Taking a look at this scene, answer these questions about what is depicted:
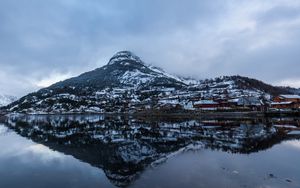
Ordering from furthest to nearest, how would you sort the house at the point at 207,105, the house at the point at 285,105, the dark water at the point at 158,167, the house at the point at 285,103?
1. the house at the point at 207,105
2. the house at the point at 285,103
3. the house at the point at 285,105
4. the dark water at the point at 158,167

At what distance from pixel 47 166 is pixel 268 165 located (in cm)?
1844

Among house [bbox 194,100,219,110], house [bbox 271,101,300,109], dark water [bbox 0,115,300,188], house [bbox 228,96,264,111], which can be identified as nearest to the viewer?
dark water [bbox 0,115,300,188]

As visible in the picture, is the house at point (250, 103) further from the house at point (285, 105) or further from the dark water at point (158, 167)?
the dark water at point (158, 167)

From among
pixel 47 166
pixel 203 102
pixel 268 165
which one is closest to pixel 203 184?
pixel 268 165

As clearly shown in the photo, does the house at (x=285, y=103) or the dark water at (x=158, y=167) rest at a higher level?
the house at (x=285, y=103)

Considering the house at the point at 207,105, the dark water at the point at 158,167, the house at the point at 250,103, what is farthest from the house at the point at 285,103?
the dark water at the point at 158,167

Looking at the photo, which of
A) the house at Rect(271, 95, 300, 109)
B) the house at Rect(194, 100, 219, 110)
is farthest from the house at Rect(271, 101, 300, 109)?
the house at Rect(194, 100, 219, 110)

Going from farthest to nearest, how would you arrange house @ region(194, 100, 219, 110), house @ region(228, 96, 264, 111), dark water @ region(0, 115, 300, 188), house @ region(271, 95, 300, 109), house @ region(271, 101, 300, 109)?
house @ region(194, 100, 219, 110)
house @ region(228, 96, 264, 111)
house @ region(271, 95, 300, 109)
house @ region(271, 101, 300, 109)
dark water @ region(0, 115, 300, 188)

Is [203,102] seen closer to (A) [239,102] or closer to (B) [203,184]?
(A) [239,102]

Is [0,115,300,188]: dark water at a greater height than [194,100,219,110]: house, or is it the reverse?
[194,100,219,110]: house

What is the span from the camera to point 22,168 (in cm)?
2377

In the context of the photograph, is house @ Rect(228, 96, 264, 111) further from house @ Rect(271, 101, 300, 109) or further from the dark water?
the dark water

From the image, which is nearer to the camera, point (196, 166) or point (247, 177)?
point (247, 177)

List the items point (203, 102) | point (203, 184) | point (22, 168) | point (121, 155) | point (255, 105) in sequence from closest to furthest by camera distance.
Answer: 1. point (203, 184)
2. point (22, 168)
3. point (121, 155)
4. point (255, 105)
5. point (203, 102)
